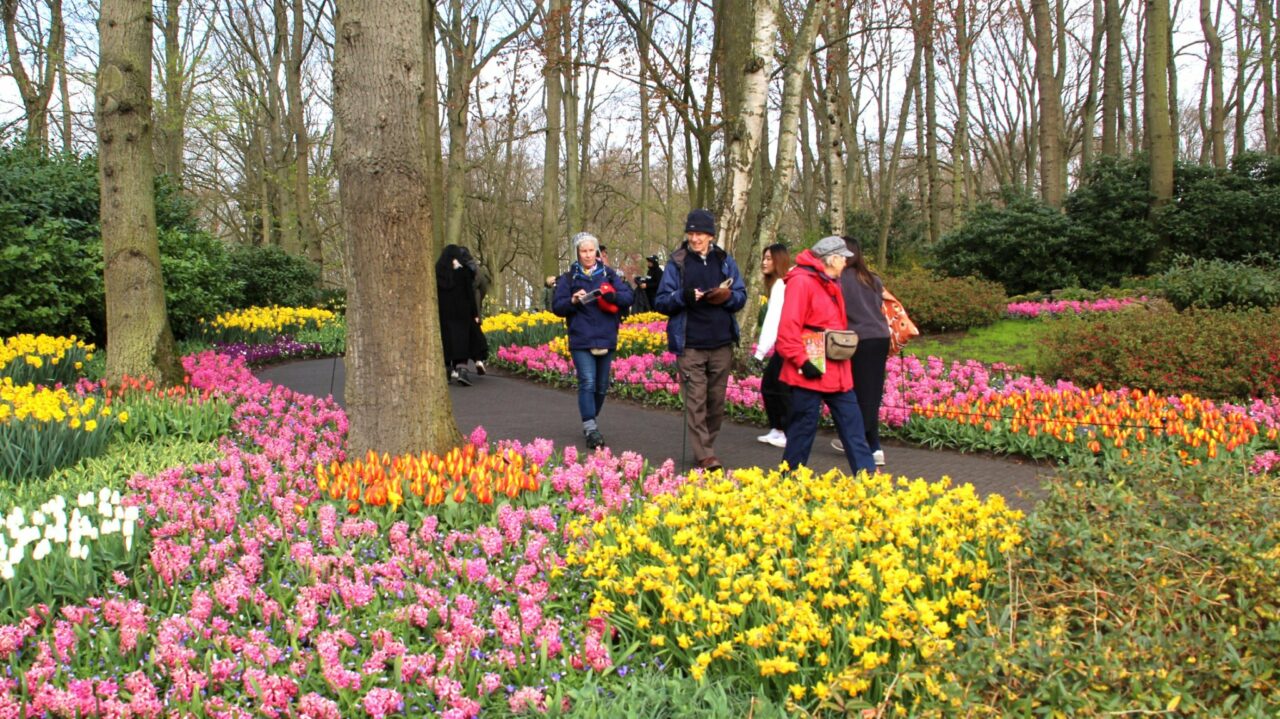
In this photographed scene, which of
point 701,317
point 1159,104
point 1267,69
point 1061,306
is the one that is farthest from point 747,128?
point 1267,69

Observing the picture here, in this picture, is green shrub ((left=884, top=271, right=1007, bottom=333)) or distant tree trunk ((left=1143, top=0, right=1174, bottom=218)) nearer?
green shrub ((left=884, top=271, right=1007, bottom=333))

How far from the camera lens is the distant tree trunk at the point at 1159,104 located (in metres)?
18.5

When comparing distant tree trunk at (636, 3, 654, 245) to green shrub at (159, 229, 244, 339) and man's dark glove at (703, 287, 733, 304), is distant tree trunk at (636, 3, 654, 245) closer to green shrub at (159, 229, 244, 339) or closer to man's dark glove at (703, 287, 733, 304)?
green shrub at (159, 229, 244, 339)

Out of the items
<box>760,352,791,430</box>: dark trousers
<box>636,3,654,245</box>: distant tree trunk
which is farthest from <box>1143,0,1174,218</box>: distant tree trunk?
<box>760,352,791,430</box>: dark trousers

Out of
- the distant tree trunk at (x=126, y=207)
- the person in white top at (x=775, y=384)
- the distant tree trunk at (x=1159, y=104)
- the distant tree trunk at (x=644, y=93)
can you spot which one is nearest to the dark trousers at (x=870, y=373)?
the person in white top at (x=775, y=384)

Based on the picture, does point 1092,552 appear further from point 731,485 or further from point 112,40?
point 112,40

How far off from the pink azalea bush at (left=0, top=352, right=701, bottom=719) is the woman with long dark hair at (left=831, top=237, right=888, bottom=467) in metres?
2.23

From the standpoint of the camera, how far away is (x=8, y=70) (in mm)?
22516

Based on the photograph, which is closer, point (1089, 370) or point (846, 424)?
point (846, 424)

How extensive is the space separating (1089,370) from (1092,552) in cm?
704

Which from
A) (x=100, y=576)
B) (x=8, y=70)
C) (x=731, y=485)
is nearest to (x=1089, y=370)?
(x=731, y=485)

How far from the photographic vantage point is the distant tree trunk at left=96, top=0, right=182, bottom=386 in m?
7.82

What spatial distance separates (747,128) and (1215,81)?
24.6 m

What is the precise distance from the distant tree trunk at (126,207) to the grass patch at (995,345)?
9.08 meters
